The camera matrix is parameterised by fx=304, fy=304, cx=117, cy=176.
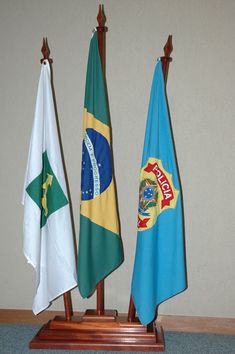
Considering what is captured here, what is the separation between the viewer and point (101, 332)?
5.90 feet

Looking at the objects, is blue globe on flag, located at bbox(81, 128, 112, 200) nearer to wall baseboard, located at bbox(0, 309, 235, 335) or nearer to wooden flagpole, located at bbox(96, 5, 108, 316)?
wooden flagpole, located at bbox(96, 5, 108, 316)

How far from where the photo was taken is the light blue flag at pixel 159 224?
5.63 ft

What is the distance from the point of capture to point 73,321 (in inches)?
73.1

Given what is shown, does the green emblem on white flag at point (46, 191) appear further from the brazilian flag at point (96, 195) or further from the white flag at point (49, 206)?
the brazilian flag at point (96, 195)

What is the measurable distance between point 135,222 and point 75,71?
3.67 ft

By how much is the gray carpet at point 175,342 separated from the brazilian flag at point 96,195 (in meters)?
0.52

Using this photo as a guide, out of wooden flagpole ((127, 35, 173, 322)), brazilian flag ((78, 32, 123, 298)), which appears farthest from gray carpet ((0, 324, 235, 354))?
brazilian flag ((78, 32, 123, 298))

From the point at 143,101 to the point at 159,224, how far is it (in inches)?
33.5

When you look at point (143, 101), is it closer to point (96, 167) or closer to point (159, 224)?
point (96, 167)

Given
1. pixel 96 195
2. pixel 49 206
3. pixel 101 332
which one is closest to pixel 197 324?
pixel 101 332

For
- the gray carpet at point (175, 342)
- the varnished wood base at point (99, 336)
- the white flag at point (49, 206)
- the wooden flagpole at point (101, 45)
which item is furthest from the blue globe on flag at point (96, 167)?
the gray carpet at point (175, 342)

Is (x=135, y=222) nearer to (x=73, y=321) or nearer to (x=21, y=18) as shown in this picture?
(x=73, y=321)

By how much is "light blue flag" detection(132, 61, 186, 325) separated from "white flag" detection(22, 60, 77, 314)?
1.41 ft

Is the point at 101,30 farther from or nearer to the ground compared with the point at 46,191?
farther from the ground
